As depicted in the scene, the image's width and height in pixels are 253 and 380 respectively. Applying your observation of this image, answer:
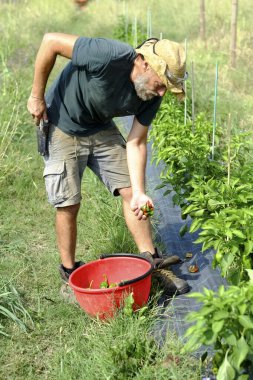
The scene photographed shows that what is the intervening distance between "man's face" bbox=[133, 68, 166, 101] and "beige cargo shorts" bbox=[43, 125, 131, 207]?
528 millimetres

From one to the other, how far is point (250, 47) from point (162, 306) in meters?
7.04

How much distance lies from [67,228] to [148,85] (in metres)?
1.02

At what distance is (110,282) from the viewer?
11.4 feet

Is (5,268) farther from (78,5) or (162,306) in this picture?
(78,5)

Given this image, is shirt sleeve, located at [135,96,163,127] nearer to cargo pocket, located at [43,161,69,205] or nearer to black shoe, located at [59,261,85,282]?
cargo pocket, located at [43,161,69,205]

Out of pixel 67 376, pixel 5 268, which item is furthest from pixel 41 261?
pixel 67 376

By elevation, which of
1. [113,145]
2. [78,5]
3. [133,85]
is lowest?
[78,5]

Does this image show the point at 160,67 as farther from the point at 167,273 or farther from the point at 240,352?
the point at 240,352

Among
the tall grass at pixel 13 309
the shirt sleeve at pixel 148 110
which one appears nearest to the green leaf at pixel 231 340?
the tall grass at pixel 13 309

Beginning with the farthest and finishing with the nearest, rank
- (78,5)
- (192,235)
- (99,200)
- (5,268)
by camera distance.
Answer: (78,5)
(99,200)
(192,235)
(5,268)

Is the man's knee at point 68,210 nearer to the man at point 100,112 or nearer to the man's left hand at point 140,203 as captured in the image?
the man at point 100,112

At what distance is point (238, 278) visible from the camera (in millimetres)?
2748

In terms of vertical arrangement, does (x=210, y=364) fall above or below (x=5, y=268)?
above

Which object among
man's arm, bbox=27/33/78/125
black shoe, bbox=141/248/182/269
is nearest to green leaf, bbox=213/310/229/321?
black shoe, bbox=141/248/182/269
